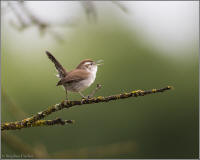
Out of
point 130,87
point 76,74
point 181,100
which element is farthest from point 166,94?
point 76,74

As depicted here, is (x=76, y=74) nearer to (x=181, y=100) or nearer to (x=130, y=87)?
(x=130, y=87)

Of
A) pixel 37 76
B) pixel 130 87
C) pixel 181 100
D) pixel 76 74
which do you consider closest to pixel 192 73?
pixel 181 100

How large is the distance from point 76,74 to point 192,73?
8.83 m

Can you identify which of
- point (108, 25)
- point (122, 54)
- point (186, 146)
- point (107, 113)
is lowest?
point (186, 146)

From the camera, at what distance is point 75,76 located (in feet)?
15.9

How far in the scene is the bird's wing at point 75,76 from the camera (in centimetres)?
467

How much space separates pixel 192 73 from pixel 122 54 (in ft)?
9.30

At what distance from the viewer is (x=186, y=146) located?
474 inches

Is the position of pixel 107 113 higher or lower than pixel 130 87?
lower

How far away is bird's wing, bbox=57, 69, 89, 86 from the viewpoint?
15.3 feet

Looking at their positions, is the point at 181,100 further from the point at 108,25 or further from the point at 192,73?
the point at 108,25

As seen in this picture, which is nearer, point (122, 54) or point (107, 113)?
point (107, 113)

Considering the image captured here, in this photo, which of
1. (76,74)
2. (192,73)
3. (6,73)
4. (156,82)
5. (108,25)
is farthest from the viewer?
(108,25)

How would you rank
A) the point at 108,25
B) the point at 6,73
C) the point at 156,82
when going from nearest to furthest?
the point at 6,73 → the point at 156,82 → the point at 108,25
